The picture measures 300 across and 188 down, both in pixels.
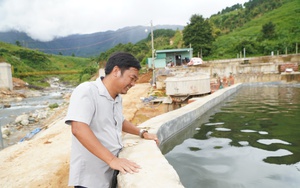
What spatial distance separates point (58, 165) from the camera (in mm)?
4203

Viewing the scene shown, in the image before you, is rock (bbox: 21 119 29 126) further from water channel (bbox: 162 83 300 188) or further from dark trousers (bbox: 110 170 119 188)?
dark trousers (bbox: 110 170 119 188)

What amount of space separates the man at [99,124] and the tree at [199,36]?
39.2 m

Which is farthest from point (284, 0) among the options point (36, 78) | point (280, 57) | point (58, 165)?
point (58, 165)

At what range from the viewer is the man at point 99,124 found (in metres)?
1.71

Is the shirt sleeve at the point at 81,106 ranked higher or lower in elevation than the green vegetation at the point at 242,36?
lower

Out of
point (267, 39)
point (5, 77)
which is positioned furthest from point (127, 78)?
point (267, 39)

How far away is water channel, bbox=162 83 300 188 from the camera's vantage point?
2.92m

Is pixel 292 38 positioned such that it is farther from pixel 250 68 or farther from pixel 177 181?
pixel 177 181

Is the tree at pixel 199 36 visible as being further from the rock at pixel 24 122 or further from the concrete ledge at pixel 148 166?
the concrete ledge at pixel 148 166

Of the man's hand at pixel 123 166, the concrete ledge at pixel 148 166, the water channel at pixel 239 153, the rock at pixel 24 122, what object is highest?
the man's hand at pixel 123 166

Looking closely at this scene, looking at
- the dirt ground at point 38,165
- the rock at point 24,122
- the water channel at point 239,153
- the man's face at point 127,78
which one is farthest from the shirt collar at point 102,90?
the rock at point 24,122

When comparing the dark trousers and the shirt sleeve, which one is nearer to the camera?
the shirt sleeve

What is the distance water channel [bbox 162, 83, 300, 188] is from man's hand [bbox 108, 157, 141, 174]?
45.5 inches

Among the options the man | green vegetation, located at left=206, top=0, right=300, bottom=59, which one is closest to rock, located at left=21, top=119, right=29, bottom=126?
the man
